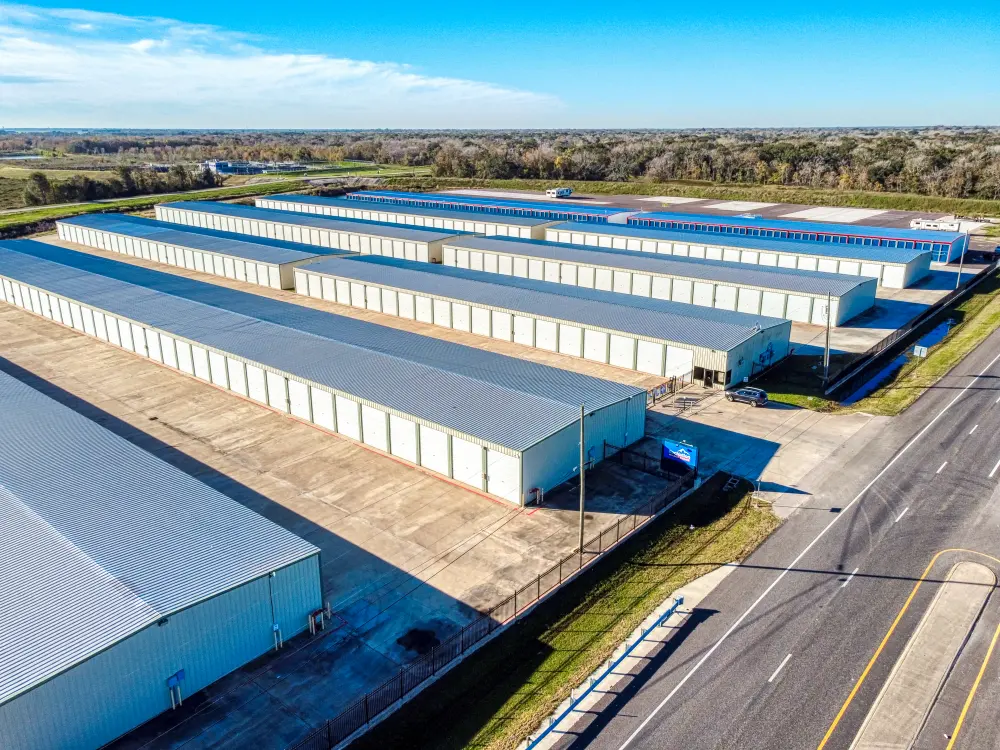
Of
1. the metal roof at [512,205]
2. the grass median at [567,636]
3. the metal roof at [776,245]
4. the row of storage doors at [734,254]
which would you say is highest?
the metal roof at [512,205]

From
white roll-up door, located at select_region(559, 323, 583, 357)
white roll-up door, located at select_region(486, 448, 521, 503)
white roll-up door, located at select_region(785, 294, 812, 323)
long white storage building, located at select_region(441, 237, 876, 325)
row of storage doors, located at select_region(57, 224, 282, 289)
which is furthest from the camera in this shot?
row of storage doors, located at select_region(57, 224, 282, 289)

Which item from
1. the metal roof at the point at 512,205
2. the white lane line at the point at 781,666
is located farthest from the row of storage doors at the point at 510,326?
the metal roof at the point at 512,205

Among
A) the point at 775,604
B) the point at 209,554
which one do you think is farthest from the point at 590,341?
the point at 209,554

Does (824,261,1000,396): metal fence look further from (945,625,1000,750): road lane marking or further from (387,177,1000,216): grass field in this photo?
(387,177,1000,216): grass field

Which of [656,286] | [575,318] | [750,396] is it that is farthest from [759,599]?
[656,286]

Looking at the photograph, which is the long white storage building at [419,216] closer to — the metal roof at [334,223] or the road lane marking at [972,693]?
the metal roof at [334,223]

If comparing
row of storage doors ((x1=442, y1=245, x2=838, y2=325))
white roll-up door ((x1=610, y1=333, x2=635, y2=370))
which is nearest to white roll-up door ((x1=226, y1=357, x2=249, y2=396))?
white roll-up door ((x1=610, y1=333, x2=635, y2=370))

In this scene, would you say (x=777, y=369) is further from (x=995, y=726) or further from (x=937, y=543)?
(x=995, y=726)
